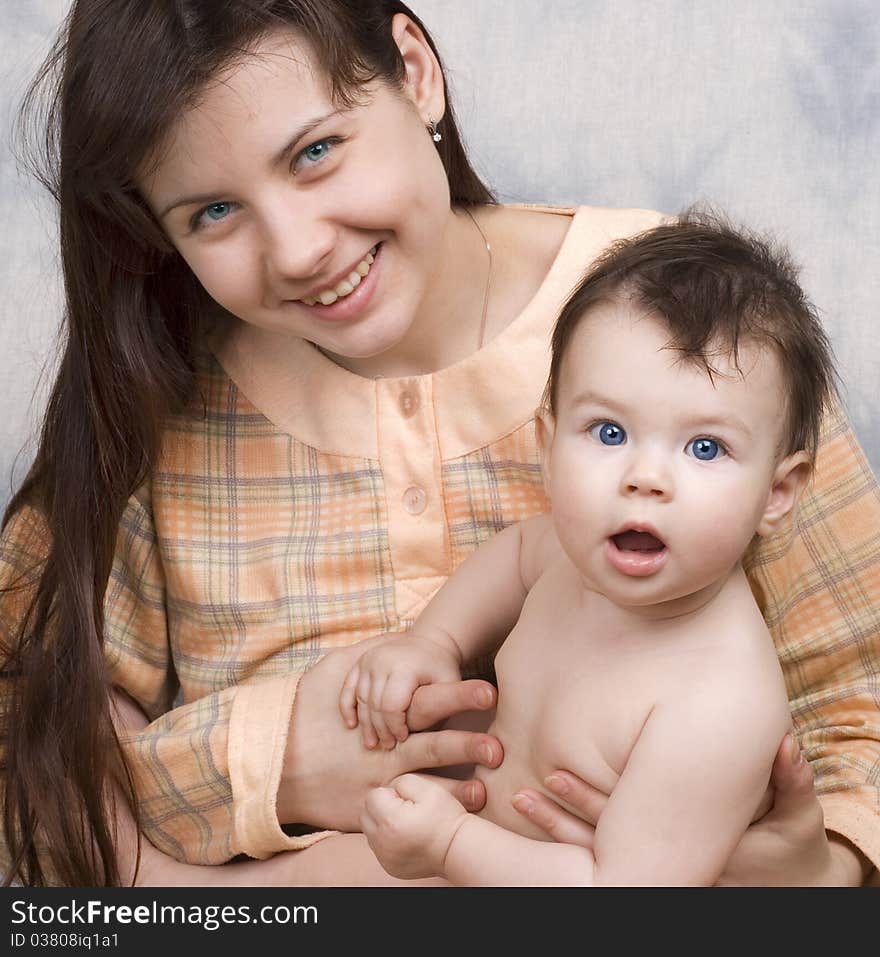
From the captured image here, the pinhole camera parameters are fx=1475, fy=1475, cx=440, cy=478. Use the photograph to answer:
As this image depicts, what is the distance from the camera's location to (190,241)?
1.39 m

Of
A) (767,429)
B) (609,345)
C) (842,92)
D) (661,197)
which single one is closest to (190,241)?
(609,345)

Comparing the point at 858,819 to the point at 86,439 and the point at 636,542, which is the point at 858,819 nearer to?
the point at 636,542

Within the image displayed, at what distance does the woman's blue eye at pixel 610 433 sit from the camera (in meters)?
1.15

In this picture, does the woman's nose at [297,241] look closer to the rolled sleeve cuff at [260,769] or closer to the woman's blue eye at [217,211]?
the woman's blue eye at [217,211]

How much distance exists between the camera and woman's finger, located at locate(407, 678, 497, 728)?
4.38 ft

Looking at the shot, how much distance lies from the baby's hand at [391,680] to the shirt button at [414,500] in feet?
0.51

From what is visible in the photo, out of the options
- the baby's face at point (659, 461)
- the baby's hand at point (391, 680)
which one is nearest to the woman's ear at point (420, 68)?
the baby's face at point (659, 461)

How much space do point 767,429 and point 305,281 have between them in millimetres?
469

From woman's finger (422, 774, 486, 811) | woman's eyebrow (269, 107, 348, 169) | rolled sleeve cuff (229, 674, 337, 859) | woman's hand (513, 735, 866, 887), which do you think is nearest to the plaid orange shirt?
rolled sleeve cuff (229, 674, 337, 859)

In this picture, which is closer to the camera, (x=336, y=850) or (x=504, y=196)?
(x=336, y=850)

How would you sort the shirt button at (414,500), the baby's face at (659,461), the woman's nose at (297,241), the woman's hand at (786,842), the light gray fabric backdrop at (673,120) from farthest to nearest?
the light gray fabric backdrop at (673,120) → the shirt button at (414,500) → the woman's nose at (297,241) → the woman's hand at (786,842) → the baby's face at (659,461)

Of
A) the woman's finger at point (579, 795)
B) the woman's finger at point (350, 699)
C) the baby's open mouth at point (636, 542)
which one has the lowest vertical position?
the woman's finger at point (579, 795)
